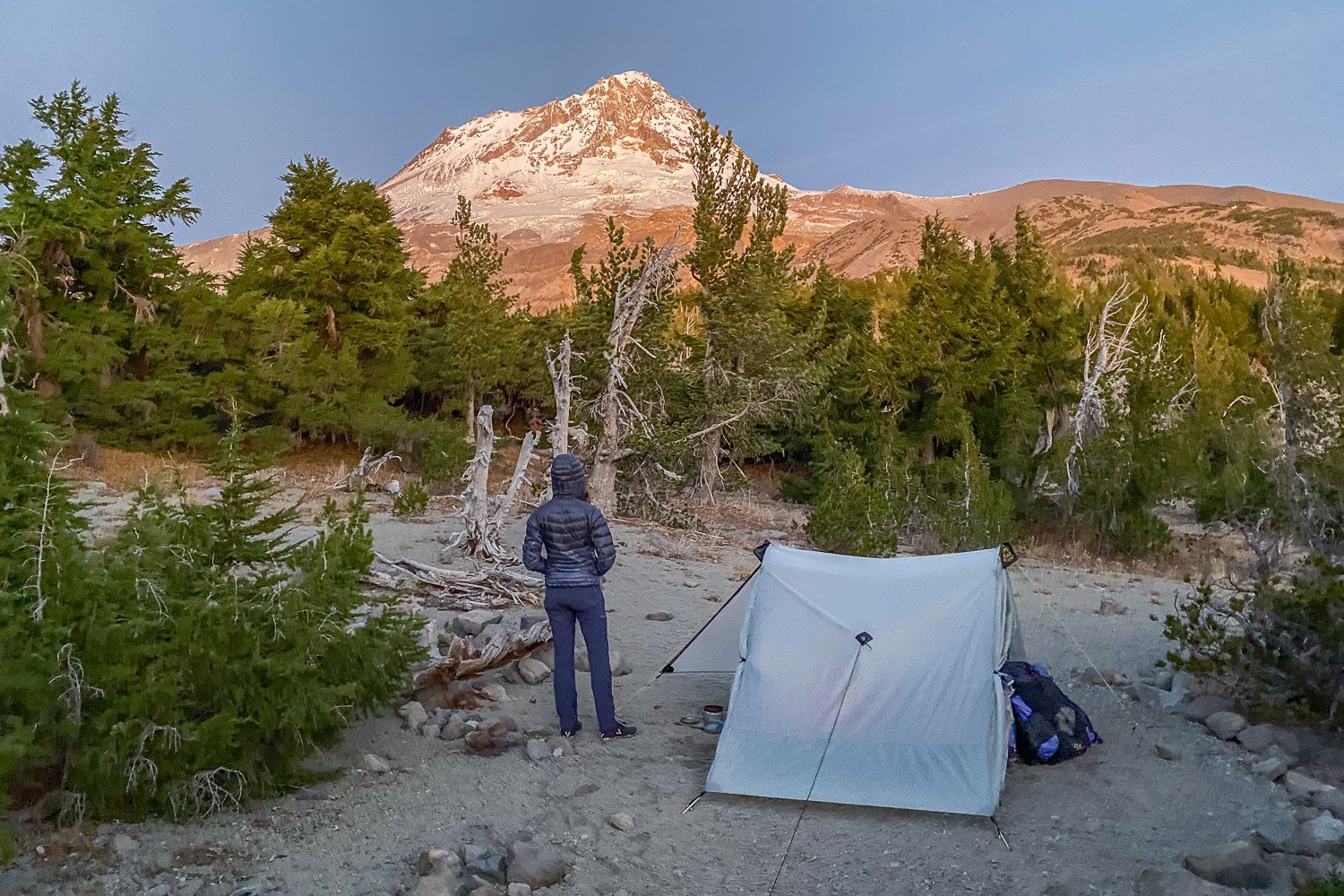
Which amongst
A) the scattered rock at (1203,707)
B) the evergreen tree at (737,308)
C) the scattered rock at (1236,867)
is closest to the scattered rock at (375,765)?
the scattered rock at (1236,867)

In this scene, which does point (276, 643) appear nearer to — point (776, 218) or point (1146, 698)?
point (1146, 698)

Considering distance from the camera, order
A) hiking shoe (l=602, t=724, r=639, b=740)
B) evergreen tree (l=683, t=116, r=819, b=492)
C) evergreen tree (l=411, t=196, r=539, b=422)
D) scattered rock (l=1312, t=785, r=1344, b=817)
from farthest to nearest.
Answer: evergreen tree (l=411, t=196, r=539, b=422) < evergreen tree (l=683, t=116, r=819, b=492) < hiking shoe (l=602, t=724, r=639, b=740) < scattered rock (l=1312, t=785, r=1344, b=817)

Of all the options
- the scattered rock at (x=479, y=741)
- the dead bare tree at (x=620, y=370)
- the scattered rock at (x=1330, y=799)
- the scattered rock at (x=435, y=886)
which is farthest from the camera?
the dead bare tree at (x=620, y=370)

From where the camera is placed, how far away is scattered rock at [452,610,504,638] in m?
8.24

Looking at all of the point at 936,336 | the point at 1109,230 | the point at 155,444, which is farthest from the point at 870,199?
the point at 155,444

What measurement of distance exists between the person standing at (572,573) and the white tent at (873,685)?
3.14 feet

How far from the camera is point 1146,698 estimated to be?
7613mm

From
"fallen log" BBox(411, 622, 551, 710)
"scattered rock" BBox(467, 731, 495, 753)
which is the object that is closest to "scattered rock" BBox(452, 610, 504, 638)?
"fallen log" BBox(411, 622, 551, 710)

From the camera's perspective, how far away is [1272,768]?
5.94m

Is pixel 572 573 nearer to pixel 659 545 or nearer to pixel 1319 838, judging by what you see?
pixel 1319 838

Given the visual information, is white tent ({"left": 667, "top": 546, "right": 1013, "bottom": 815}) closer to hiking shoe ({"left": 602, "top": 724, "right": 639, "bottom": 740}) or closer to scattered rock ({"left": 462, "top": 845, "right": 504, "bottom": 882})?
hiking shoe ({"left": 602, "top": 724, "right": 639, "bottom": 740})

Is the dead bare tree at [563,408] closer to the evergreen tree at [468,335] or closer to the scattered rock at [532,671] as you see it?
the scattered rock at [532,671]

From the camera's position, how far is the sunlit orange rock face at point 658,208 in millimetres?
63250

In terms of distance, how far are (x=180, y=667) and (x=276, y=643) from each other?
0.44m
